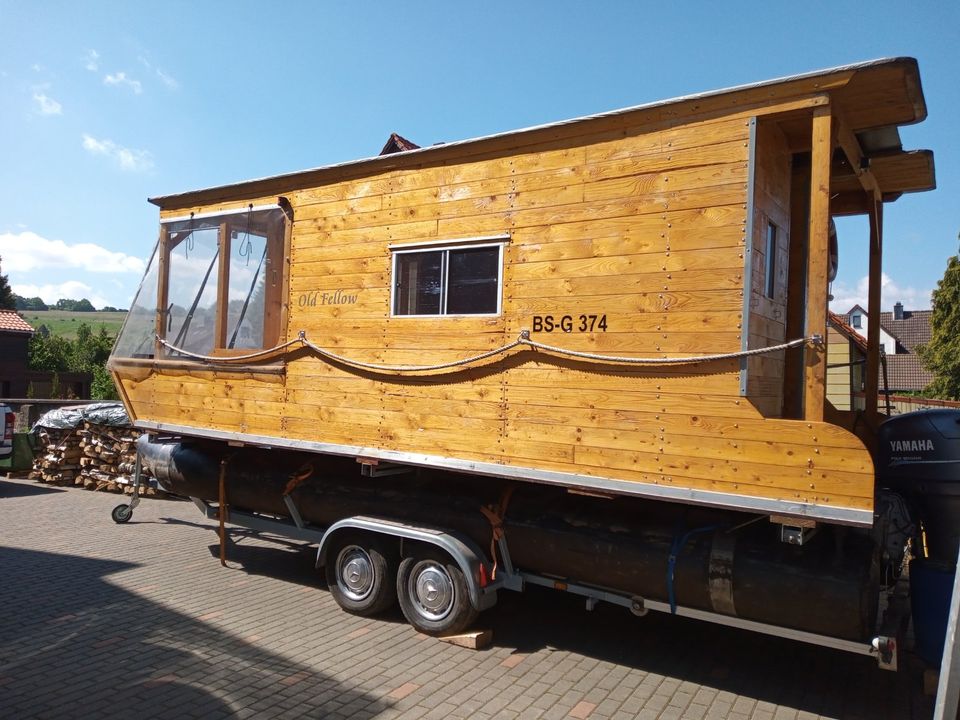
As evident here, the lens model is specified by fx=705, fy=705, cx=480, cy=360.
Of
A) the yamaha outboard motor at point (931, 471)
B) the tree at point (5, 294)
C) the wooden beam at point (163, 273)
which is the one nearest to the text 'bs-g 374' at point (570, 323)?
the yamaha outboard motor at point (931, 471)

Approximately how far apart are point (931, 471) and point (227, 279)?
6622 millimetres

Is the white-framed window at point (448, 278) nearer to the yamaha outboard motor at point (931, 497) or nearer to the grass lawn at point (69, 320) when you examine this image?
the yamaha outboard motor at point (931, 497)

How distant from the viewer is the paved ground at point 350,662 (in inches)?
184

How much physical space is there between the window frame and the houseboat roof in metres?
0.48

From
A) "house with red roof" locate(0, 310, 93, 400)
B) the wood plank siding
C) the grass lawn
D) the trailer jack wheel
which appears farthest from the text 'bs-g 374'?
the grass lawn

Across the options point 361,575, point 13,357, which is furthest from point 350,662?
point 13,357

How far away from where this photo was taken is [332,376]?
648 cm

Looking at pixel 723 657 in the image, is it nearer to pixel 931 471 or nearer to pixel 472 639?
pixel 472 639

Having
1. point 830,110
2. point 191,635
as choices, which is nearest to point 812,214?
point 830,110

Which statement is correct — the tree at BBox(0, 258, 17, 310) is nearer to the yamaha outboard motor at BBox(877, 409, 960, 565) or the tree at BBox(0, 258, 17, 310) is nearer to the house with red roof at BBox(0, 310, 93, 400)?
the house with red roof at BBox(0, 310, 93, 400)

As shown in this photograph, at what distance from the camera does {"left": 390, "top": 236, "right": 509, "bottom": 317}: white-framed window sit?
223 inches

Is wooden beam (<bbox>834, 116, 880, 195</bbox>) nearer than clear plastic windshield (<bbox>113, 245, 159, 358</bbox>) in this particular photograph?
Yes

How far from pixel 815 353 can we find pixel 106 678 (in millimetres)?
5225

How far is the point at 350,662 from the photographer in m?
5.38
